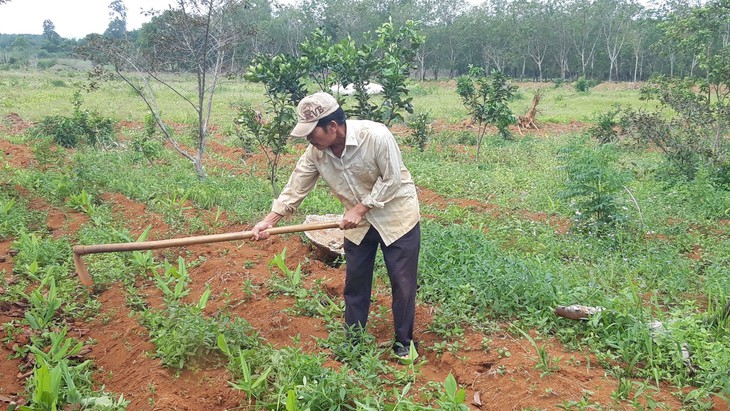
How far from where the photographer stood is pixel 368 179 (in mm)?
3223

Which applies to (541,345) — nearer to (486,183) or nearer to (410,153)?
(486,183)

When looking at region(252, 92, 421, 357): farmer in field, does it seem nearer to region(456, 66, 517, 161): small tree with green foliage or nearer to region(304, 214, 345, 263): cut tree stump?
region(304, 214, 345, 263): cut tree stump

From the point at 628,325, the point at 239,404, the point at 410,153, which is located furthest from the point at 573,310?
the point at 410,153

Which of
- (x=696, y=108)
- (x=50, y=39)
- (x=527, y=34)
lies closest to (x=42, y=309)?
(x=696, y=108)

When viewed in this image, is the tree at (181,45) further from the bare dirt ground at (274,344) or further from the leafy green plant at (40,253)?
the bare dirt ground at (274,344)

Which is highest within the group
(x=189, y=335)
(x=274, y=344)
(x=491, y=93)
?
(x=491, y=93)

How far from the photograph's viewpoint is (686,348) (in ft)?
10.6

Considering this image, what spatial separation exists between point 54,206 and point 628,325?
5744 mm

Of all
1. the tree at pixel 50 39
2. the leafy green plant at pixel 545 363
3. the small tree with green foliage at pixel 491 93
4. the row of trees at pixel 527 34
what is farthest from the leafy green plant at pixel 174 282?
the tree at pixel 50 39

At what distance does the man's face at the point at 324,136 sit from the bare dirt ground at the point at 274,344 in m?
1.25

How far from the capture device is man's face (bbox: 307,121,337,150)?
294 centimetres

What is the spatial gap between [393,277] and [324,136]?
36.8 inches

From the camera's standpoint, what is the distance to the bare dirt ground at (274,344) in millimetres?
2908

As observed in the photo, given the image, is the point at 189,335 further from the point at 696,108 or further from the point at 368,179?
the point at 696,108
